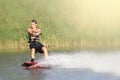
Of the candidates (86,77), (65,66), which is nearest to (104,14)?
(65,66)

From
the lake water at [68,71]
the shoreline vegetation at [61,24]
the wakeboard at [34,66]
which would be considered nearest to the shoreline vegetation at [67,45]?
the shoreline vegetation at [61,24]

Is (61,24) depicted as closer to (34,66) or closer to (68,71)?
(34,66)

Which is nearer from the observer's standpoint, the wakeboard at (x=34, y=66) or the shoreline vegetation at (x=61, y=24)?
the wakeboard at (x=34, y=66)

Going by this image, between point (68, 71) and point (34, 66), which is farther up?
point (34, 66)

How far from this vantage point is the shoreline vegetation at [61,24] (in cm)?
3578

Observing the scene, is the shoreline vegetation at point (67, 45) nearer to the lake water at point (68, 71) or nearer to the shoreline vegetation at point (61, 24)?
the shoreline vegetation at point (61, 24)

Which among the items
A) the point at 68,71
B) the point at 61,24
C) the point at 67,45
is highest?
the point at 61,24

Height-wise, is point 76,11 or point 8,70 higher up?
point 76,11

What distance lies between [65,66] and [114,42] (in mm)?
18005

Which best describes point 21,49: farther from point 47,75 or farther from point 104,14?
point 104,14

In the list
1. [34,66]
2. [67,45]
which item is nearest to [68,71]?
[34,66]

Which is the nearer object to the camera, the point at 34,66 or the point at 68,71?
the point at 68,71

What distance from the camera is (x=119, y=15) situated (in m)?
A: 52.9

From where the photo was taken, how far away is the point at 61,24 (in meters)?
46.2
